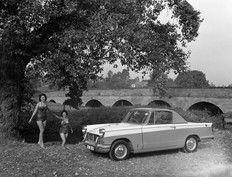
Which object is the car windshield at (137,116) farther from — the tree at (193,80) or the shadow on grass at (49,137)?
the tree at (193,80)

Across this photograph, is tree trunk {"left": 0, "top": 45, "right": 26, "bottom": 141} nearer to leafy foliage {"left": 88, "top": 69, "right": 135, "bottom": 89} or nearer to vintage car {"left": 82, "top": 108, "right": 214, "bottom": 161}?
vintage car {"left": 82, "top": 108, "right": 214, "bottom": 161}

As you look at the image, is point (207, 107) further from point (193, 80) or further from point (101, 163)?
point (101, 163)

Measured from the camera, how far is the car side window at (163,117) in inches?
339

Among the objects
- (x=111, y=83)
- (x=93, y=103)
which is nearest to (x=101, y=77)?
(x=93, y=103)

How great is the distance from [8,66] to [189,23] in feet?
23.5

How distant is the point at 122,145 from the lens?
7.88 metres

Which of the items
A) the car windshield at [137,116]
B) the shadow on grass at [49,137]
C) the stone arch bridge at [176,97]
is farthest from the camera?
the stone arch bridge at [176,97]

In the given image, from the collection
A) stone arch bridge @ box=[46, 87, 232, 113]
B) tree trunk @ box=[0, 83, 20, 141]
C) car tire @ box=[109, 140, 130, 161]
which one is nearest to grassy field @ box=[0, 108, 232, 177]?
car tire @ box=[109, 140, 130, 161]

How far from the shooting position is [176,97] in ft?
112

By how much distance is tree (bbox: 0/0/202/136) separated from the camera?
8.21 metres

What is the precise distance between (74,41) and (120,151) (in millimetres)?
3552

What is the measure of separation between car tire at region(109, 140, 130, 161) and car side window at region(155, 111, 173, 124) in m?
1.32

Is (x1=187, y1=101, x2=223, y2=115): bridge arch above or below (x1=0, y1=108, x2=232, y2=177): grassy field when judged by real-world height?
above

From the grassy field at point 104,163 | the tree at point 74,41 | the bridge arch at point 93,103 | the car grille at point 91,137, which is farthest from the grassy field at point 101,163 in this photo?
the bridge arch at point 93,103
